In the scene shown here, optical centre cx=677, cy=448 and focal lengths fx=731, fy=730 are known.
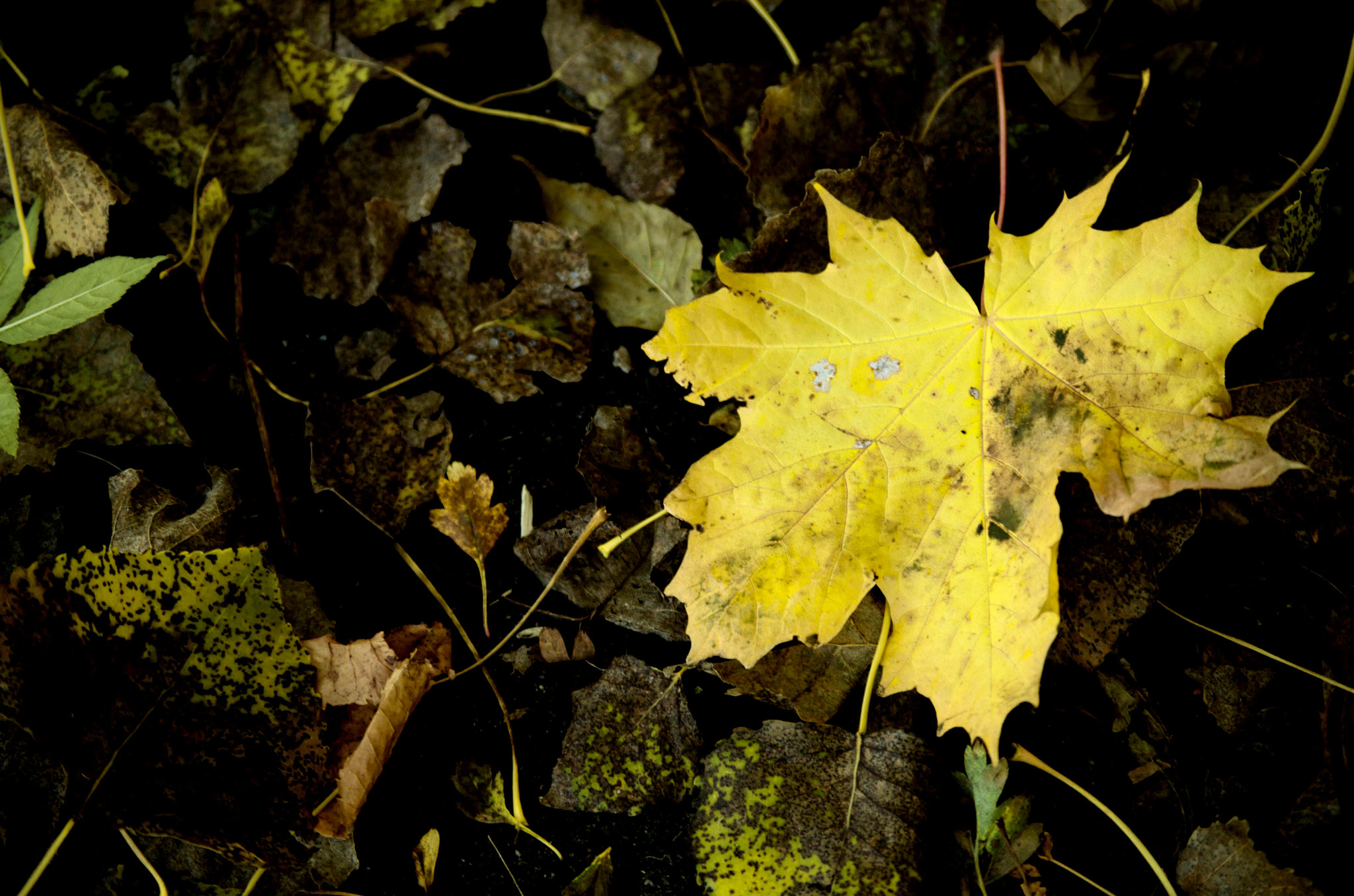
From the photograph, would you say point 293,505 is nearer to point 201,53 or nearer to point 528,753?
Result: point 528,753

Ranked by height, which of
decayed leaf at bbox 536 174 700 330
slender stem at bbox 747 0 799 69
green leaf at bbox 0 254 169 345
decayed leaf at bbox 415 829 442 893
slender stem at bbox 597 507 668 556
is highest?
slender stem at bbox 747 0 799 69

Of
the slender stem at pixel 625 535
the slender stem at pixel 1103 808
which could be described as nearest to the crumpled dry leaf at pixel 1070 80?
the slender stem at pixel 625 535

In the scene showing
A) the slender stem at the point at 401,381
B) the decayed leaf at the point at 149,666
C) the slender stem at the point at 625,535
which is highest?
the slender stem at the point at 401,381

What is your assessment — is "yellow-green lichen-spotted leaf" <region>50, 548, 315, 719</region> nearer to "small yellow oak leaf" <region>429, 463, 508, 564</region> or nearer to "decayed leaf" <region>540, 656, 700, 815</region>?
"small yellow oak leaf" <region>429, 463, 508, 564</region>

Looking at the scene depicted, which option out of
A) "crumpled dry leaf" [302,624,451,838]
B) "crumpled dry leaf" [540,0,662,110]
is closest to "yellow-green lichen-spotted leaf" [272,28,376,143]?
"crumpled dry leaf" [540,0,662,110]

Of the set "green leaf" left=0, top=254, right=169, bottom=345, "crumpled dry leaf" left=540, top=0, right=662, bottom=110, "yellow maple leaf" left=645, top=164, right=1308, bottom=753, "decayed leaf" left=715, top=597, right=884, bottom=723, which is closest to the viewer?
"yellow maple leaf" left=645, top=164, right=1308, bottom=753

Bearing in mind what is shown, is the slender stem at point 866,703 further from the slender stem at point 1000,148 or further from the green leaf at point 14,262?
the green leaf at point 14,262

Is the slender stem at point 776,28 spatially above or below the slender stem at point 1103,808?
above
